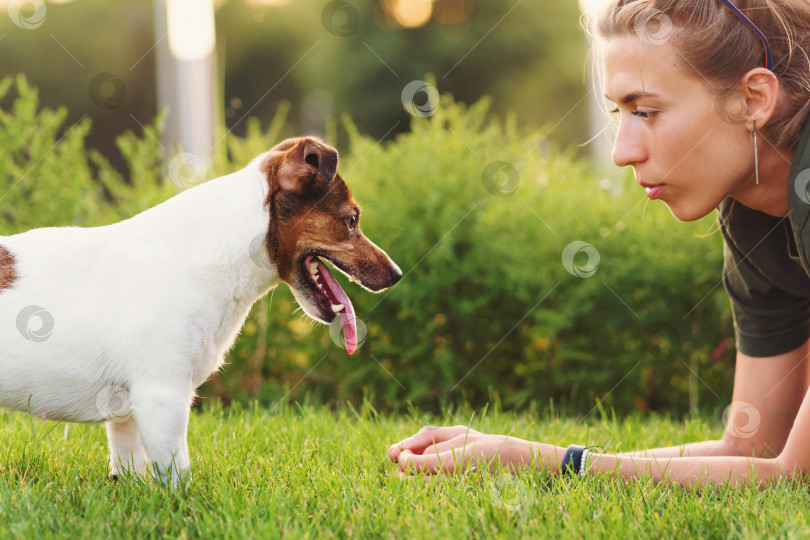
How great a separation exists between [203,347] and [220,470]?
0.55 meters

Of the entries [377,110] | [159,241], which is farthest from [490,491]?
[377,110]

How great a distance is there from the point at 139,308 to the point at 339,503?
0.88 meters

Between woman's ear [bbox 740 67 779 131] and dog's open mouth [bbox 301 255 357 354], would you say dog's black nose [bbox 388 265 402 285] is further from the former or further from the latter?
woman's ear [bbox 740 67 779 131]

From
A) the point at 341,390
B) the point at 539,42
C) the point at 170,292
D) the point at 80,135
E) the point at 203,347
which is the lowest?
the point at 341,390

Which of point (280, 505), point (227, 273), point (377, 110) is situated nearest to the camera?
point (280, 505)

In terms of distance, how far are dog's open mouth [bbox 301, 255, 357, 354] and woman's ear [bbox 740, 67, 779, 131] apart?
150 cm

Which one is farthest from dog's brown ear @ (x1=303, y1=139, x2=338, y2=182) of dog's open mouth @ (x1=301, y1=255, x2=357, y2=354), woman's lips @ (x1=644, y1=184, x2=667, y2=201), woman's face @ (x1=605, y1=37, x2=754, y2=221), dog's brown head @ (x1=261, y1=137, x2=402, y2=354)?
woman's lips @ (x1=644, y1=184, x2=667, y2=201)

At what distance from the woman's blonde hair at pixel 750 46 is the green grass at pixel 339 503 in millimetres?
1240

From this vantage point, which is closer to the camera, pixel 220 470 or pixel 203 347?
pixel 203 347

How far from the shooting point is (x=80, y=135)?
5.23 meters

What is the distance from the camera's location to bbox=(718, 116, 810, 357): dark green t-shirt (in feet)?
9.70

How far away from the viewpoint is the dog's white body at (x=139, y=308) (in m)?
2.41

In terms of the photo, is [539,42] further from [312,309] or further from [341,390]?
[312,309]

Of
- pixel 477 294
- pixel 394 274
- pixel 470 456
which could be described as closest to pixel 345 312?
pixel 394 274
